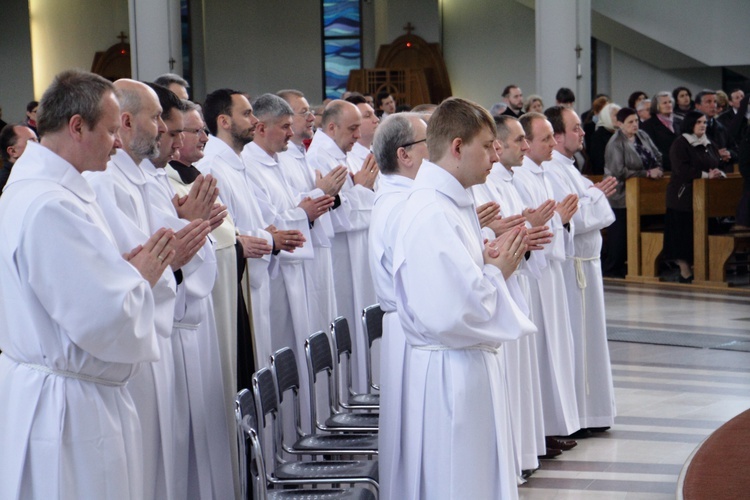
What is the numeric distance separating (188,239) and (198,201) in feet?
2.05

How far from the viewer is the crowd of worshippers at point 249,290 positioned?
3.34 meters

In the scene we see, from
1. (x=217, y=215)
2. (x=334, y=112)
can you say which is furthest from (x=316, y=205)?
(x=217, y=215)

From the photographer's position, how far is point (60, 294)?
325 cm

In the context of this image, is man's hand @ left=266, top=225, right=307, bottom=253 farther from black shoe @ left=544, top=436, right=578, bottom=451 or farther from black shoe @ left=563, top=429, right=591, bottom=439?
black shoe @ left=563, top=429, right=591, bottom=439

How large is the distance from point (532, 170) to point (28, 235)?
156 inches

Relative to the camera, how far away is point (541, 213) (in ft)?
18.8

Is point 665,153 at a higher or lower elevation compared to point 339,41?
lower

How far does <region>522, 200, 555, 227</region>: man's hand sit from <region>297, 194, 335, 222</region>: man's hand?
47.2 inches

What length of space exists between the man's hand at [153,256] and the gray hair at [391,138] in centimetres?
189

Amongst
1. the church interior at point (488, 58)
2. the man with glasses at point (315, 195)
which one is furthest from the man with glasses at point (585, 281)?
the man with glasses at point (315, 195)

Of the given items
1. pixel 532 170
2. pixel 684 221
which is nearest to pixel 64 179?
pixel 532 170

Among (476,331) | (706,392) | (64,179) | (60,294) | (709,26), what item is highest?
(709,26)

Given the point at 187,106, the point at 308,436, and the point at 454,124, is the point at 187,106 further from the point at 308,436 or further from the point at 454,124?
the point at 308,436

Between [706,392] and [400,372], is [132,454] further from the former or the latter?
[706,392]
